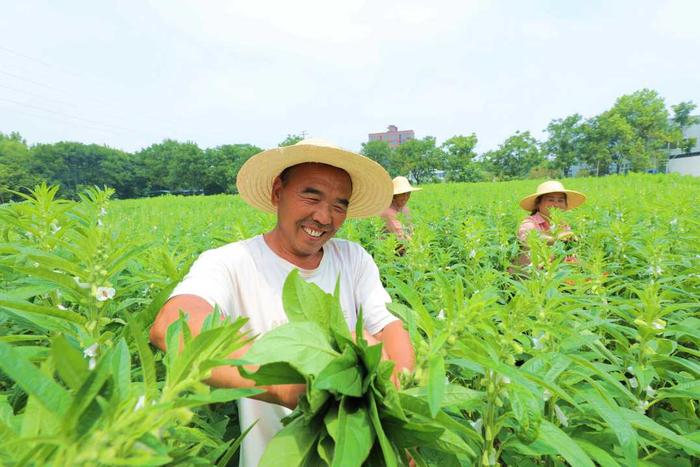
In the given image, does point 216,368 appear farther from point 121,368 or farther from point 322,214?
point 322,214

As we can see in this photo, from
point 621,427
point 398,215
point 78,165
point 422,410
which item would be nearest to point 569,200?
point 398,215

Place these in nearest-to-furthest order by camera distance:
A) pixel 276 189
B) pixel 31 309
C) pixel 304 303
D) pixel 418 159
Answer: pixel 304 303
pixel 31 309
pixel 276 189
pixel 418 159

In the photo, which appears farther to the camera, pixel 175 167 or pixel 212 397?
pixel 175 167

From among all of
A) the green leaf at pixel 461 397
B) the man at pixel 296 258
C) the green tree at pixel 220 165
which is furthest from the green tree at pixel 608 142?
the green leaf at pixel 461 397

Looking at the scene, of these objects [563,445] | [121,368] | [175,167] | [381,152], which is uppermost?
[381,152]

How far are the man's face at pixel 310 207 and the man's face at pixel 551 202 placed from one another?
401cm

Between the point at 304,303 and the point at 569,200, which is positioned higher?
the point at 569,200

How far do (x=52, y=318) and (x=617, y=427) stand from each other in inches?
65.3

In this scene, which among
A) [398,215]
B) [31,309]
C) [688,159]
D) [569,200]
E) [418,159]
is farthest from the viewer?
[418,159]

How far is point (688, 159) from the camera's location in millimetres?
47250

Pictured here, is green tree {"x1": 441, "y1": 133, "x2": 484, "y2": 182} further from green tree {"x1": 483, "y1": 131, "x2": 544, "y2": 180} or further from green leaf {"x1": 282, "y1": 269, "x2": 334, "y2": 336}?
green leaf {"x1": 282, "y1": 269, "x2": 334, "y2": 336}

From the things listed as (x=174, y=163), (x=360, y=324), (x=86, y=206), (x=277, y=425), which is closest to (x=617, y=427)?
(x=360, y=324)

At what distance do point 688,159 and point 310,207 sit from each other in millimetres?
63147

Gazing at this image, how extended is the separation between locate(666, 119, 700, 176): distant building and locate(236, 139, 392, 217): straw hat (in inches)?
1852
